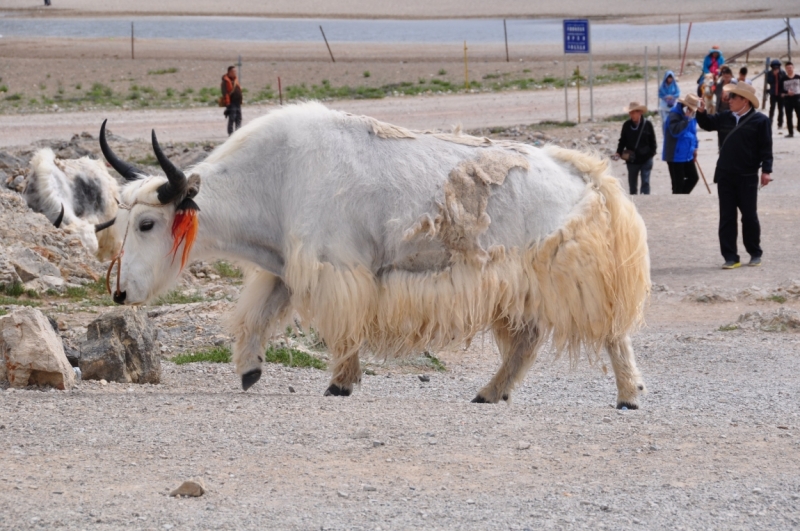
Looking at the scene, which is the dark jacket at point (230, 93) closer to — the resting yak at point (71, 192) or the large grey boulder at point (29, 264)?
the resting yak at point (71, 192)

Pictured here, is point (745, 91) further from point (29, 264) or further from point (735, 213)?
point (29, 264)

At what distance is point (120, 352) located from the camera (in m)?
7.46

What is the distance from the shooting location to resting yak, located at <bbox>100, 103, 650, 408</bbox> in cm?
673

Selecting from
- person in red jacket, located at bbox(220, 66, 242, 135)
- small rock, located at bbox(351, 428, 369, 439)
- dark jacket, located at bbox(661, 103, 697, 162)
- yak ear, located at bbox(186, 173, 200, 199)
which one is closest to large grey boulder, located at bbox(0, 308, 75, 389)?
yak ear, located at bbox(186, 173, 200, 199)

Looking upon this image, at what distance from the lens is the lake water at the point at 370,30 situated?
5278 cm

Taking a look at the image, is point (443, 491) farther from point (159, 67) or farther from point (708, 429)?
point (159, 67)

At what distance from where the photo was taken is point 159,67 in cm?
3853

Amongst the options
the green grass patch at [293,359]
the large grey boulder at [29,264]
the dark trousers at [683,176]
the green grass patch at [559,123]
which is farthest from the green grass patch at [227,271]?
the green grass patch at [559,123]

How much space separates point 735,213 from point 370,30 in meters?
49.5

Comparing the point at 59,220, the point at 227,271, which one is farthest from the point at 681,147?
the point at 59,220

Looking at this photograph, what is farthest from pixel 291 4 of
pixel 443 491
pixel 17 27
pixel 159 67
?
pixel 443 491

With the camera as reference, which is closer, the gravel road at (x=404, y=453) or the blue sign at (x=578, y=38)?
the gravel road at (x=404, y=453)

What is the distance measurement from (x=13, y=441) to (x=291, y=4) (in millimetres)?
70566

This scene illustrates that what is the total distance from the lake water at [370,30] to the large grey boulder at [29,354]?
1732 inches
